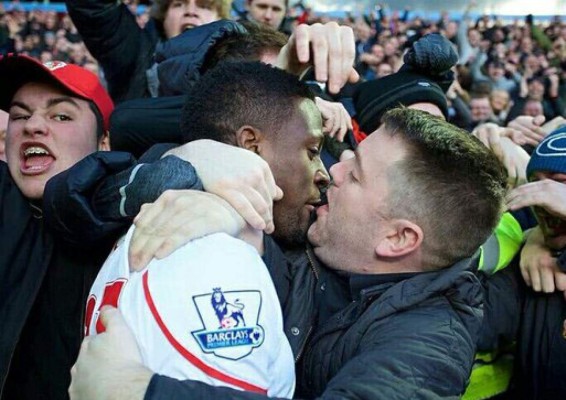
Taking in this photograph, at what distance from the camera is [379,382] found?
1558mm

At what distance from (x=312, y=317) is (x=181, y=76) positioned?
1005 mm

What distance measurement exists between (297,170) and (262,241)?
1.12 ft

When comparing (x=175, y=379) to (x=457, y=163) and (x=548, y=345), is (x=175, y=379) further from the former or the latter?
(x=548, y=345)

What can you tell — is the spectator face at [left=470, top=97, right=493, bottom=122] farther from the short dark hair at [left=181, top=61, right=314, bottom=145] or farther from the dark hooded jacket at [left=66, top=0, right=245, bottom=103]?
the short dark hair at [left=181, top=61, right=314, bottom=145]

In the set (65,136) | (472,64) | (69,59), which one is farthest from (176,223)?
(472,64)

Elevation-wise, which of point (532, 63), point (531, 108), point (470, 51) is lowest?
point (532, 63)

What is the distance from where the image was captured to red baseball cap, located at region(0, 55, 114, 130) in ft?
7.66

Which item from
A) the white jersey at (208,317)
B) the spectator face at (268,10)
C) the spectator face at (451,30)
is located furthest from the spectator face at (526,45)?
the white jersey at (208,317)

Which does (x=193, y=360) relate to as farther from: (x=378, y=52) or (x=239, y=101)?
(x=378, y=52)

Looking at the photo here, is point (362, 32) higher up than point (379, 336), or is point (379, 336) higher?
point (379, 336)

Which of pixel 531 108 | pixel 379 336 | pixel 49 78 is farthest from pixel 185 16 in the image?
pixel 531 108

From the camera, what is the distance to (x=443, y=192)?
198cm

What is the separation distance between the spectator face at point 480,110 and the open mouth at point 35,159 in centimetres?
715

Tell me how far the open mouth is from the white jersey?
35.8 inches
